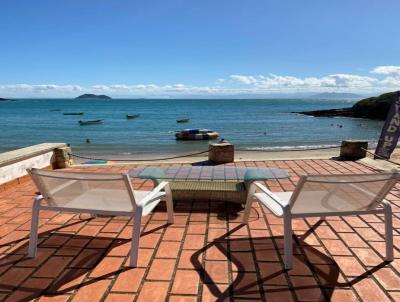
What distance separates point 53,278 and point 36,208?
688mm

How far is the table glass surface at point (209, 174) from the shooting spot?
3945mm

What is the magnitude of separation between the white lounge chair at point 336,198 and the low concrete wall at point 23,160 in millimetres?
4560

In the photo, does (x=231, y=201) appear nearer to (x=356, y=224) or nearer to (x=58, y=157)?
(x=356, y=224)

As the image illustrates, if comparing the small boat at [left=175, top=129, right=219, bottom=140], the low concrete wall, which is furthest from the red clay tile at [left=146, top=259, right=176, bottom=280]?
the small boat at [left=175, top=129, right=219, bottom=140]

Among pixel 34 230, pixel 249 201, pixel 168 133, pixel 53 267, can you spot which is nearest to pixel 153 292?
pixel 53 267

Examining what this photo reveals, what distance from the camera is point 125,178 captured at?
268 cm

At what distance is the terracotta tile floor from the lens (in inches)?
96.0

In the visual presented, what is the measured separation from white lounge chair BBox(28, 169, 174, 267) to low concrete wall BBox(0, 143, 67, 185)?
9.25 feet

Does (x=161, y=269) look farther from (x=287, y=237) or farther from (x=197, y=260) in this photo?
(x=287, y=237)

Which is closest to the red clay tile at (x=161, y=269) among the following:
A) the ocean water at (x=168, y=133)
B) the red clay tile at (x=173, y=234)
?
the red clay tile at (x=173, y=234)

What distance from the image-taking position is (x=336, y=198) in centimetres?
285

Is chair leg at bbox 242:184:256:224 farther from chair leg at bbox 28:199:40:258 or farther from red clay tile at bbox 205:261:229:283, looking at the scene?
chair leg at bbox 28:199:40:258

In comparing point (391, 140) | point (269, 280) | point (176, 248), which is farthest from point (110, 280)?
point (391, 140)

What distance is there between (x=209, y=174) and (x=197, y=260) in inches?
58.4
